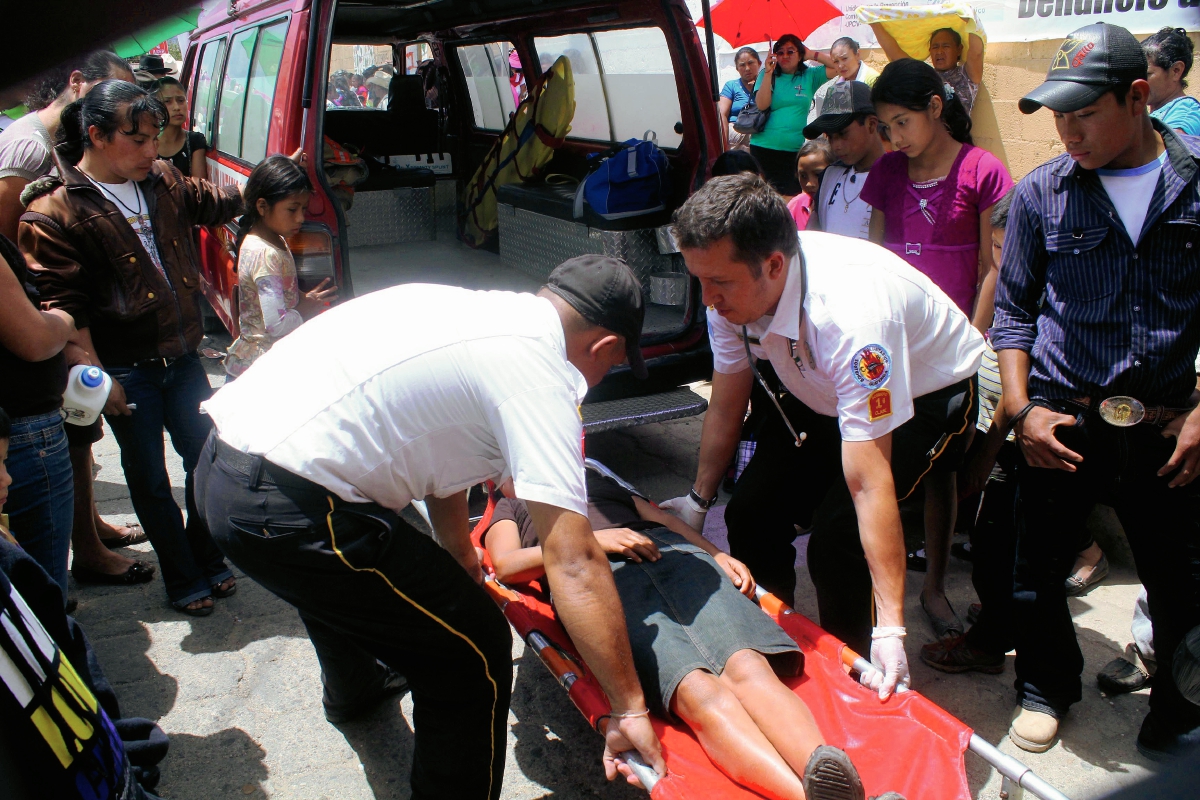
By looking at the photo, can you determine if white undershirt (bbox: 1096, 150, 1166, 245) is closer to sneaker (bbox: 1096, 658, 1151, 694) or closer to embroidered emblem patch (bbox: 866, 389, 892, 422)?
embroidered emblem patch (bbox: 866, 389, 892, 422)

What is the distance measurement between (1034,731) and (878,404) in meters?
1.13

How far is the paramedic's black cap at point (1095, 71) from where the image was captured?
214cm

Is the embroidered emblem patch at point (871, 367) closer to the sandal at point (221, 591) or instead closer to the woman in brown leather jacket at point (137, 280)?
the woman in brown leather jacket at point (137, 280)

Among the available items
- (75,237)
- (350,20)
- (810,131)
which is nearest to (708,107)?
(810,131)

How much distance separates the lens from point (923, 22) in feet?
18.0

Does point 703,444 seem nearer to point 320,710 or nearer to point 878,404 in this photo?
point 878,404

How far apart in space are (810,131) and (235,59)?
3.20m

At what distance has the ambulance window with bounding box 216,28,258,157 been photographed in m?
4.64

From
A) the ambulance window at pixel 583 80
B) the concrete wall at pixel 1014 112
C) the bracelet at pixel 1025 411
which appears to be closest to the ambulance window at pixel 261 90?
the ambulance window at pixel 583 80

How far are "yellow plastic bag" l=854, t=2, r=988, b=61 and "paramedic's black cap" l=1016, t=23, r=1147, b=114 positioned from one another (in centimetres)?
353

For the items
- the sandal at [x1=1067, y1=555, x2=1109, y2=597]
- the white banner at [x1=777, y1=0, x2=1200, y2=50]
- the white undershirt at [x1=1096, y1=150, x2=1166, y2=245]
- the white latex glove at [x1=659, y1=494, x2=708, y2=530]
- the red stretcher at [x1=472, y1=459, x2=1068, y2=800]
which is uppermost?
the white banner at [x1=777, y1=0, x2=1200, y2=50]

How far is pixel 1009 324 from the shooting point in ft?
8.30

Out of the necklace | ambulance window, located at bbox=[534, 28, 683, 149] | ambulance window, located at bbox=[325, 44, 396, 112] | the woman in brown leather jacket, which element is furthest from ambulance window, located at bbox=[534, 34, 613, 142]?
the woman in brown leather jacket

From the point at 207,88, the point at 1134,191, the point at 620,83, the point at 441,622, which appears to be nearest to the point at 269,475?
the point at 441,622
